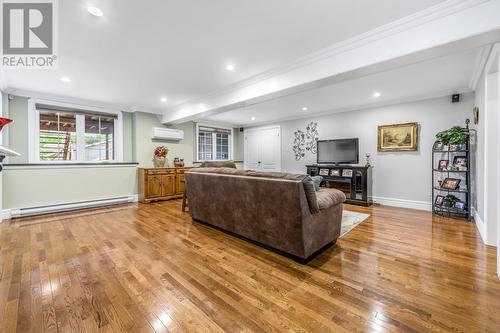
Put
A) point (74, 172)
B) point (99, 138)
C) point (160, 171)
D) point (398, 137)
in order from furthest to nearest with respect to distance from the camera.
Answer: point (160, 171) → point (99, 138) → point (398, 137) → point (74, 172)

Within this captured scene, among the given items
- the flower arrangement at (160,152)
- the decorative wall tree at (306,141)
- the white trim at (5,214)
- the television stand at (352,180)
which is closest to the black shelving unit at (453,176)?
the television stand at (352,180)

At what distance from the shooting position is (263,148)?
7.52 m

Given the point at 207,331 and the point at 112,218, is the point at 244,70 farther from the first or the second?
the point at 112,218

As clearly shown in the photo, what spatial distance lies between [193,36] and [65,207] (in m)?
4.51

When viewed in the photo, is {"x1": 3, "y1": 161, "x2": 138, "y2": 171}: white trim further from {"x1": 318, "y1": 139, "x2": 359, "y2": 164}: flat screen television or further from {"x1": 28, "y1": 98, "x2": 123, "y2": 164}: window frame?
{"x1": 318, "y1": 139, "x2": 359, "y2": 164}: flat screen television

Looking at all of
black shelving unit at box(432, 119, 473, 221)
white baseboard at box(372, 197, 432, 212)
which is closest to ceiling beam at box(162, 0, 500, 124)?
black shelving unit at box(432, 119, 473, 221)

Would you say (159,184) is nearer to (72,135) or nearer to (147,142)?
(147,142)

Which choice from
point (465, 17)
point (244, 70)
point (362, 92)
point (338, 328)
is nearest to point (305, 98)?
point (362, 92)

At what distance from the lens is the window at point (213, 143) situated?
7113mm

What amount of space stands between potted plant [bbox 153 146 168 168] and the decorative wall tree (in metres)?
3.72

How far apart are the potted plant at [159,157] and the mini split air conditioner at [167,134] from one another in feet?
0.95

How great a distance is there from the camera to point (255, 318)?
147 centimetres

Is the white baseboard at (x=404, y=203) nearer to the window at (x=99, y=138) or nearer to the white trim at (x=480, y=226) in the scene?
the white trim at (x=480, y=226)

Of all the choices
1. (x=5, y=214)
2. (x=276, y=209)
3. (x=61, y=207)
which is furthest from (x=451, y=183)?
(x=5, y=214)
